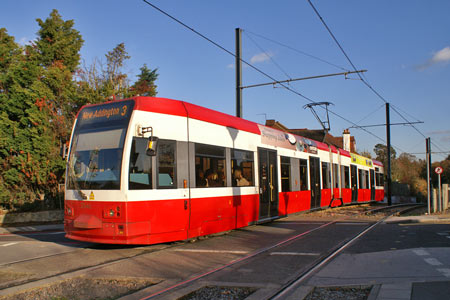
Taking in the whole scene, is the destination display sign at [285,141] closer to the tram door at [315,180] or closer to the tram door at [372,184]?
the tram door at [315,180]

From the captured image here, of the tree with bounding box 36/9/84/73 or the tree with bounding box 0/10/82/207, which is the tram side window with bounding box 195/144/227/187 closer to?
the tree with bounding box 0/10/82/207

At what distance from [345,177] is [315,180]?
5.77 meters

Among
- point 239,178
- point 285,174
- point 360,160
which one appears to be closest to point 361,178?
point 360,160

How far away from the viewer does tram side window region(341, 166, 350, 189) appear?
2283 centimetres

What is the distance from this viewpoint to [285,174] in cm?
1502

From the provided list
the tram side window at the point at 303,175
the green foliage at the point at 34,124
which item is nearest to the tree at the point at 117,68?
the green foliage at the point at 34,124

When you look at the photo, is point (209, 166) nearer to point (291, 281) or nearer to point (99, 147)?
point (99, 147)

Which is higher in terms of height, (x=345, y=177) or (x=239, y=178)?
(x=239, y=178)

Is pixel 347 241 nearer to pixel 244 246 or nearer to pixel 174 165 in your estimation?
pixel 244 246

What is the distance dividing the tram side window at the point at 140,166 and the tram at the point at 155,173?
0.02 meters

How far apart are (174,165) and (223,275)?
3166 mm

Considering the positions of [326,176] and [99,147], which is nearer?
[99,147]

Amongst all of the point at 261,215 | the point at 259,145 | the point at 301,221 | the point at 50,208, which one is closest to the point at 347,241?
the point at 261,215

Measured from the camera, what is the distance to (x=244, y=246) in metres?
9.71
